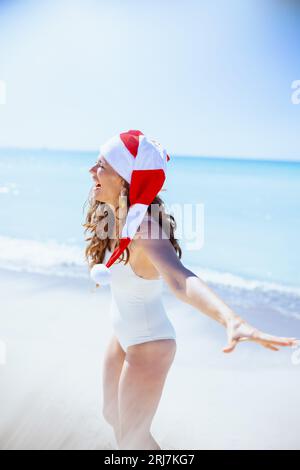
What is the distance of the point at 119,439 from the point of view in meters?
1.32

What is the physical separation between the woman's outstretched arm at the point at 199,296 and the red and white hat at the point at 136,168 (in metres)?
0.07

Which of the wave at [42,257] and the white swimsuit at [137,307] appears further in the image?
the wave at [42,257]

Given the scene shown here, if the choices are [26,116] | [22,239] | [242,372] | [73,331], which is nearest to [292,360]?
[242,372]

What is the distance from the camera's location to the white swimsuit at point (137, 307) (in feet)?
3.99

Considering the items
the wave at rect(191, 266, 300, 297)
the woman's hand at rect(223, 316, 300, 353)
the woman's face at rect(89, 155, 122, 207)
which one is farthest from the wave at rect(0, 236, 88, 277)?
the woman's hand at rect(223, 316, 300, 353)

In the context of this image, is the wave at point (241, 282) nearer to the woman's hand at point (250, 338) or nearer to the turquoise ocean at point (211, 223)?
the turquoise ocean at point (211, 223)

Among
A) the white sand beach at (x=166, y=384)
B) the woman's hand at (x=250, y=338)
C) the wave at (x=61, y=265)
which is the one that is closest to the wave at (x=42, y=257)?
the wave at (x=61, y=265)

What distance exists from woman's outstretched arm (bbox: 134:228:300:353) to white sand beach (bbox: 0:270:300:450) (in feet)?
2.94

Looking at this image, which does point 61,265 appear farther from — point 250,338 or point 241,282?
point 250,338

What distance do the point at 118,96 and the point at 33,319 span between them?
8627mm

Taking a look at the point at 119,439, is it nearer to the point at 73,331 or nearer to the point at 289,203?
the point at 73,331

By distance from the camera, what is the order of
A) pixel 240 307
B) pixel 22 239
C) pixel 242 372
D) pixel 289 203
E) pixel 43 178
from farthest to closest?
pixel 43 178, pixel 289 203, pixel 22 239, pixel 240 307, pixel 242 372

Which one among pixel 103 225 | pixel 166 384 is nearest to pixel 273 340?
pixel 103 225

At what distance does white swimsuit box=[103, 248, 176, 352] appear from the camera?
122cm
